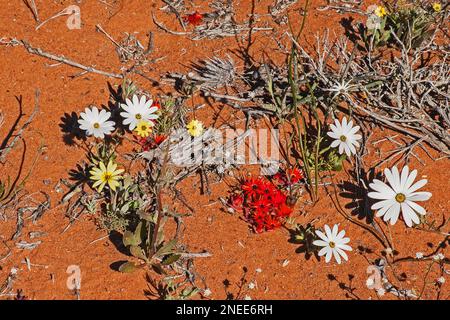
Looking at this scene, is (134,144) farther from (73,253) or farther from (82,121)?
(73,253)

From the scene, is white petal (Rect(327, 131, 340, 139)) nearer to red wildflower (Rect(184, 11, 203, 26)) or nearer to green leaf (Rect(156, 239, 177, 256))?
green leaf (Rect(156, 239, 177, 256))

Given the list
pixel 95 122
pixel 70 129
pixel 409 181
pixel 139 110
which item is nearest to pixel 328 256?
pixel 409 181

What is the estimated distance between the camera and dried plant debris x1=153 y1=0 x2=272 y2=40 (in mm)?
4219

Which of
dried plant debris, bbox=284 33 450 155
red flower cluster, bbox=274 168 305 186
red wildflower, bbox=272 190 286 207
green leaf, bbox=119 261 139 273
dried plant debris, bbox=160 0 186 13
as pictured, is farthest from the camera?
dried plant debris, bbox=160 0 186 13

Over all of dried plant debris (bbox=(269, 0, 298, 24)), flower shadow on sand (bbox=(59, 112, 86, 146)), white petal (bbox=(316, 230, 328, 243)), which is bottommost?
white petal (bbox=(316, 230, 328, 243))

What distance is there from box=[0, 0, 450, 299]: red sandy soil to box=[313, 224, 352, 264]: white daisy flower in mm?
134

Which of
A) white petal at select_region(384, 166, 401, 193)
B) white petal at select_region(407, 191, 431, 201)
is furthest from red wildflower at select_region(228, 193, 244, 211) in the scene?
white petal at select_region(407, 191, 431, 201)

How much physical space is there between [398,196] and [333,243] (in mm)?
522

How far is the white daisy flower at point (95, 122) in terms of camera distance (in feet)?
Answer: 11.1

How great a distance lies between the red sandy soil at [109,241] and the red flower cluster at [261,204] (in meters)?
0.07

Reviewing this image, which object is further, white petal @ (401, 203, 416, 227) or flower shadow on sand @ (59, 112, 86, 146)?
flower shadow on sand @ (59, 112, 86, 146)

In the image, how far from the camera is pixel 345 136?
3426 millimetres

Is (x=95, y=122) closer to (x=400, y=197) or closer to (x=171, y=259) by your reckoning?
(x=171, y=259)

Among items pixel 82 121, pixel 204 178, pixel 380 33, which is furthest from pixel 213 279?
pixel 380 33
